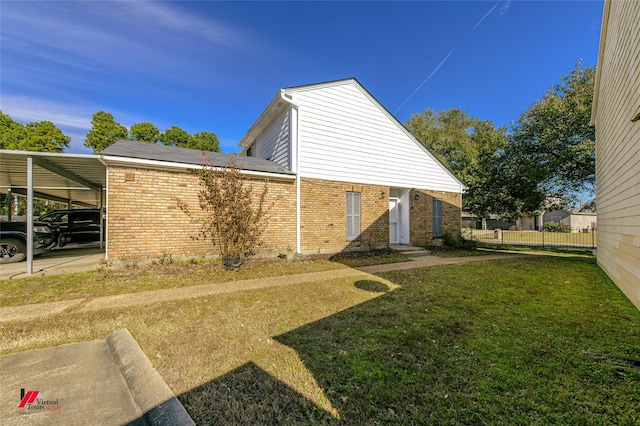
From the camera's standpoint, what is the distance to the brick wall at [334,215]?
9.20 metres

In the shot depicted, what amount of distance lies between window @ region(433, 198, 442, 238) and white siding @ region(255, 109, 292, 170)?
790 centimetres

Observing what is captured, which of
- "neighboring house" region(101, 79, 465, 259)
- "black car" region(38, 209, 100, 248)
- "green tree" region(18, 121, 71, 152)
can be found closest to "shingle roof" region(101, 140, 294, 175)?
"neighboring house" region(101, 79, 465, 259)

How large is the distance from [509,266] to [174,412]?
388 inches

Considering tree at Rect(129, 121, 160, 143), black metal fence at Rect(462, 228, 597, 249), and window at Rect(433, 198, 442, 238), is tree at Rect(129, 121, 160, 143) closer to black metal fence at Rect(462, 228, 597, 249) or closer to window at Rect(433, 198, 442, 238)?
window at Rect(433, 198, 442, 238)

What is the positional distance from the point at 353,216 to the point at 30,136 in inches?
1312

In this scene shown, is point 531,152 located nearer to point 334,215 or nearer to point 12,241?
point 334,215

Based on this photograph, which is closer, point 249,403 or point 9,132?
point 249,403

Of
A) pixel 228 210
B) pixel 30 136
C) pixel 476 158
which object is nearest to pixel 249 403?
pixel 228 210

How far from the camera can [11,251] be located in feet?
23.8

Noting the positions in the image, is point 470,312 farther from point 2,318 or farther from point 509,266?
point 2,318

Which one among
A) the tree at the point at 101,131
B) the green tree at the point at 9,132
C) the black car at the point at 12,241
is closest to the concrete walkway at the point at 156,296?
the black car at the point at 12,241

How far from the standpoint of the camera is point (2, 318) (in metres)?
3.61

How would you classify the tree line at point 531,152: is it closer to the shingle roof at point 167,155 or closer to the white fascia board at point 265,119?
the white fascia board at point 265,119

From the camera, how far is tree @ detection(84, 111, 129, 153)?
2770 cm
